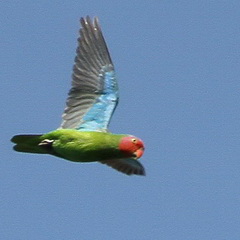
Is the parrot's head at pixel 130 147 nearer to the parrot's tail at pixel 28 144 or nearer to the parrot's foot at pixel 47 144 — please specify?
Result: the parrot's foot at pixel 47 144

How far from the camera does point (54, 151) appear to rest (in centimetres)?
1950

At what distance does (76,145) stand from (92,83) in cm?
210

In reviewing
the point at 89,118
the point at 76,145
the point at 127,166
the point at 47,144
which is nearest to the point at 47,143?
the point at 47,144

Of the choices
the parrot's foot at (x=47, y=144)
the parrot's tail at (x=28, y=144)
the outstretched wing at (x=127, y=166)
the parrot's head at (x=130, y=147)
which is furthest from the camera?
the outstretched wing at (x=127, y=166)

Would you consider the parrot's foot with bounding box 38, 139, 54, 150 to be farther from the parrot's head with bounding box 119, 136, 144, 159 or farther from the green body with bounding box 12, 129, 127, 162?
the parrot's head with bounding box 119, 136, 144, 159

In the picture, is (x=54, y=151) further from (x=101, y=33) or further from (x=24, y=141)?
(x=101, y=33)

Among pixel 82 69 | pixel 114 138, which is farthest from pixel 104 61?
pixel 114 138

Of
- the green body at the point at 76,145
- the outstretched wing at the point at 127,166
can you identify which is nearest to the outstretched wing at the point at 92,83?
the green body at the point at 76,145

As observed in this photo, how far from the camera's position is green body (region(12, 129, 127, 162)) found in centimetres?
1911

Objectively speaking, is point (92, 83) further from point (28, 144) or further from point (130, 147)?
point (130, 147)

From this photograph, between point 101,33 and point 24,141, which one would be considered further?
point 101,33

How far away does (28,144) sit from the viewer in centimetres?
1966

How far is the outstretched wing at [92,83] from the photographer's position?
66.6 feet

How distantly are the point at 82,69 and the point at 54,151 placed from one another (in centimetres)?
218
